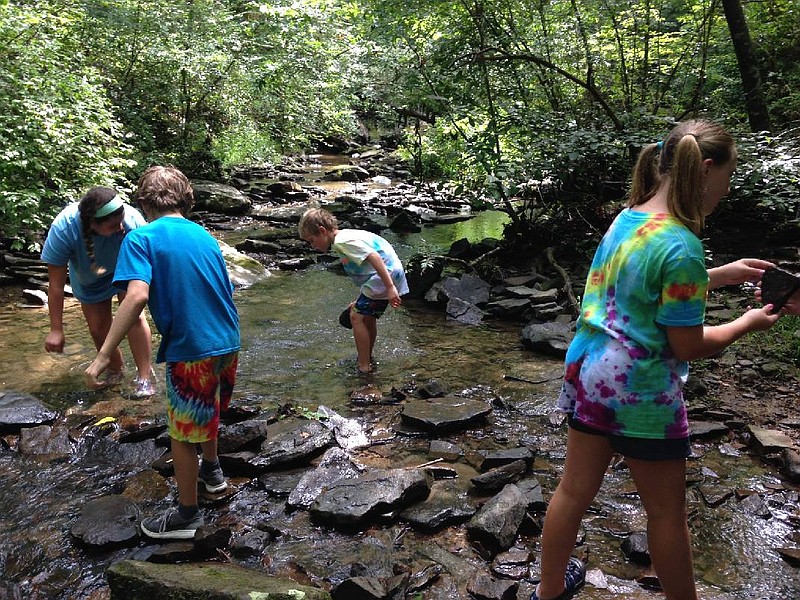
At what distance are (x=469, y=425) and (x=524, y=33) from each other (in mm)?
7015

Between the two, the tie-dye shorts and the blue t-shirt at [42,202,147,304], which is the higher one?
the blue t-shirt at [42,202,147,304]

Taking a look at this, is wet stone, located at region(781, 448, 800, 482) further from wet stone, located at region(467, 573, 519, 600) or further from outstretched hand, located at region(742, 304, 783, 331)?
outstretched hand, located at region(742, 304, 783, 331)

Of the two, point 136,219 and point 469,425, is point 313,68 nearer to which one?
point 136,219

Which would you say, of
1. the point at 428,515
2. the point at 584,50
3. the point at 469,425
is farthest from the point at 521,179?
the point at 428,515

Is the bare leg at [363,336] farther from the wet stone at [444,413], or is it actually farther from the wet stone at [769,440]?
the wet stone at [769,440]

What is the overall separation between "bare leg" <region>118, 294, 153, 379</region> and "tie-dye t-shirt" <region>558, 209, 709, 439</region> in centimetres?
396

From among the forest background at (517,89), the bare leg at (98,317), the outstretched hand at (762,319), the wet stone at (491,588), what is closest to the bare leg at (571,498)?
the wet stone at (491,588)

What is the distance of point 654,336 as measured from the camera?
200 centimetres

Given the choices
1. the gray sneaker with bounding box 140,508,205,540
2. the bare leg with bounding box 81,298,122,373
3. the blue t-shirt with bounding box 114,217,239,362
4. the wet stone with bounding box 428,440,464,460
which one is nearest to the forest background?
the bare leg with bounding box 81,298,122,373

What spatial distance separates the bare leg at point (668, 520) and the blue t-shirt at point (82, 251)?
3879 mm

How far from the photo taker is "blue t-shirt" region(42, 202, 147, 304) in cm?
445

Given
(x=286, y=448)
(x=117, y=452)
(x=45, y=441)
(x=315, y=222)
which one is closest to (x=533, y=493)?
(x=286, y=448)

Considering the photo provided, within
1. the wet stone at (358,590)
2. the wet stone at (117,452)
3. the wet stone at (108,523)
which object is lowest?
the wet stone at (117,452)

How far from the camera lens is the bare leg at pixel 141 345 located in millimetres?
5066
